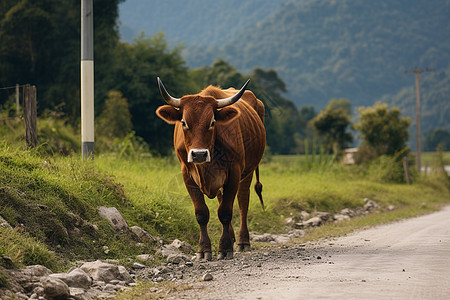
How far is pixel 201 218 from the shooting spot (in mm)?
8766

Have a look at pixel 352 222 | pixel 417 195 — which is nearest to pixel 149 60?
pixel 417 195

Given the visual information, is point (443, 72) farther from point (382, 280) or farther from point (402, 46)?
point (382, 280)

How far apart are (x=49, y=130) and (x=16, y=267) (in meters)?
12.3

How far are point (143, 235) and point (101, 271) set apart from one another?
2.54 metres

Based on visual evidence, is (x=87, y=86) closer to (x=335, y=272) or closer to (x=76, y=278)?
(x=76, y=278)

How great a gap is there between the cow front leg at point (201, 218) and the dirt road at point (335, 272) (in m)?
0.34

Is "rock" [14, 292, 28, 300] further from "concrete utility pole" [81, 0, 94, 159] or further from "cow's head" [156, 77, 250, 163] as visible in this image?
"concrete utility pole" [81, 0, 94, 159]

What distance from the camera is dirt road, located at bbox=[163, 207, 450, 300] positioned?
6.26 metres

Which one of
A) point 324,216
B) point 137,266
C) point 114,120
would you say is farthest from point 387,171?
point 137,266

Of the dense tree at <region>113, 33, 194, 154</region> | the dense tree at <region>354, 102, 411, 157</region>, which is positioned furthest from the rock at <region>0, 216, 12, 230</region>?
the dense tree at <region>354, 102, 411, 157</region>

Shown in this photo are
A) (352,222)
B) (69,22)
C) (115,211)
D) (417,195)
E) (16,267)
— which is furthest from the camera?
(69,22)

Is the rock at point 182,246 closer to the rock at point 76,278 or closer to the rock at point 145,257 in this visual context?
the rock at point 145,257

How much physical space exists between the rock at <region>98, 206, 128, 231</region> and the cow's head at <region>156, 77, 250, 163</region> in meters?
1.77

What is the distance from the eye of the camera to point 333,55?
19725 cm
